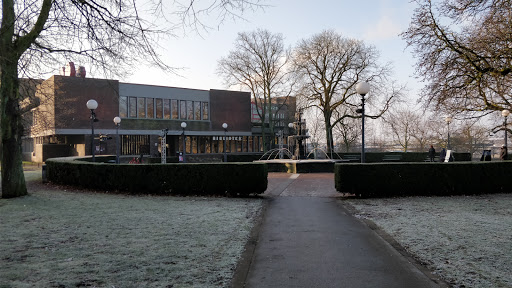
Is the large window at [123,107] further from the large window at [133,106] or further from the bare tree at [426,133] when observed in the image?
the bare tree at [426,133]

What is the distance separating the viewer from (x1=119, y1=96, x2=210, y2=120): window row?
3997 cm

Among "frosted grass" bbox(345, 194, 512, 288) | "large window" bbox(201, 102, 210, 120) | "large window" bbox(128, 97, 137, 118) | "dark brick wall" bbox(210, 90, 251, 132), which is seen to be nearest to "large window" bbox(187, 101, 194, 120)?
"large window" bbox(201, 102, 210, 120)

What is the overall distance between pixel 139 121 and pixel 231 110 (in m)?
13.1

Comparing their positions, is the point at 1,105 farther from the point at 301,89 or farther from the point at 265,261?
the point at 301,89

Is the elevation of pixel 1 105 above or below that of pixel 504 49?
below

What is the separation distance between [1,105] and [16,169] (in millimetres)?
2043

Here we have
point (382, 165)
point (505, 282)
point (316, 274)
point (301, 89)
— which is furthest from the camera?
point (301, 89)

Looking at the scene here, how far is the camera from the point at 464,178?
12250 millimetres

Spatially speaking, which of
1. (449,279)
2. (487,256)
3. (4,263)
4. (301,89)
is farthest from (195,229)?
(301,89)

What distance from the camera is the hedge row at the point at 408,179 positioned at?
11867mm

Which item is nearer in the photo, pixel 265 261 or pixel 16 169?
pixel 265 261

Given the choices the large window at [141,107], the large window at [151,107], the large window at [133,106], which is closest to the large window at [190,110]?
the large window at [151,107]

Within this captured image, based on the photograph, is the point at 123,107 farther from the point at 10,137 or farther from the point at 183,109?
the point at 10,137

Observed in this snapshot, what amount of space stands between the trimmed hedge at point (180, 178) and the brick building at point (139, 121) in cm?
1699
